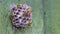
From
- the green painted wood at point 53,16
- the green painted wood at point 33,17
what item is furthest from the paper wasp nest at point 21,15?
the green painted wood at point 53,16

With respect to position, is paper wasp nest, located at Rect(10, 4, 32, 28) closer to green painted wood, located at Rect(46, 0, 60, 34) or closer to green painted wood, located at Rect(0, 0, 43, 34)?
green painted wood, located at Rect(0, 0, 43, 34)

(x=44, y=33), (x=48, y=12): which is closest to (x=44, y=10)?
(x=48, y=12)

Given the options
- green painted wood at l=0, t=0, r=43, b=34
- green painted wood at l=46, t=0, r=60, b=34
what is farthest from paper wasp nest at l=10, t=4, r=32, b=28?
green painted wood at l=46, t=0, r=60, b=34

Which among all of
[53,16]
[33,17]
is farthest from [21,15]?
[53,16]

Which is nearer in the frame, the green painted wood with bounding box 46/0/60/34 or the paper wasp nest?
the paper wasp nest

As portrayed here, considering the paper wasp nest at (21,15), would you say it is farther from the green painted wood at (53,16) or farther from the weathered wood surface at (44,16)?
the green painted wood at (53,16)

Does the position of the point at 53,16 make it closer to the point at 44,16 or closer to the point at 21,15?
the point at 44,16
